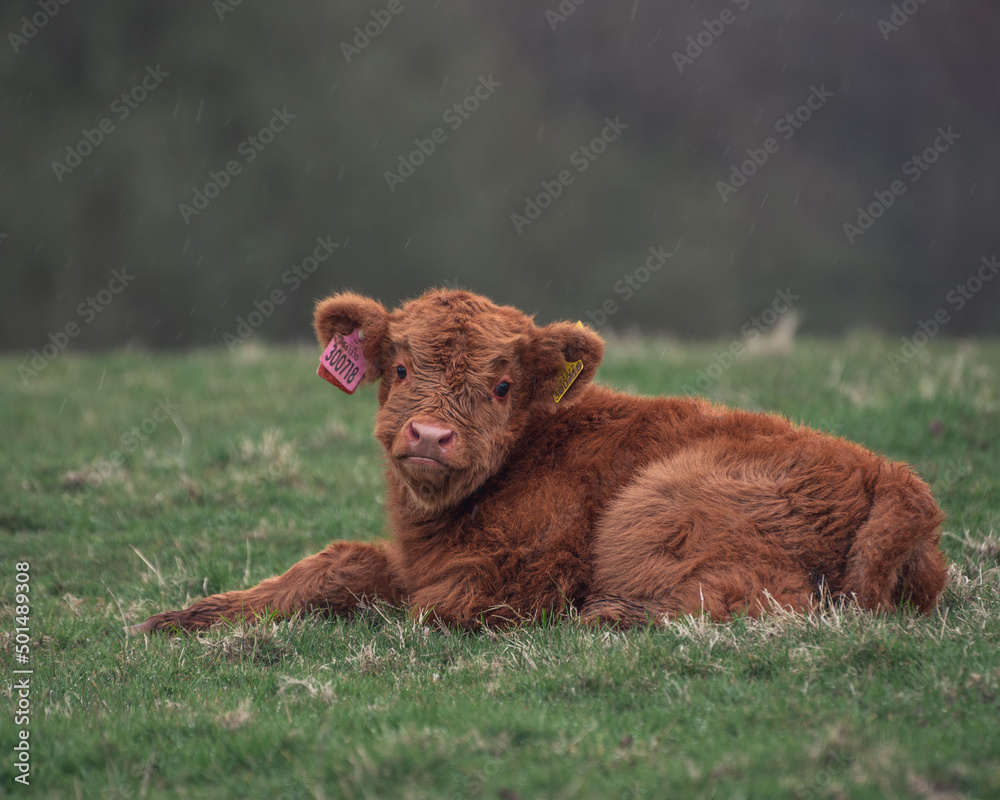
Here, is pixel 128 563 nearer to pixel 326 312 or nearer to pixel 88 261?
pixel 326 312

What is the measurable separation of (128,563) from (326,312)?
92.3 inches

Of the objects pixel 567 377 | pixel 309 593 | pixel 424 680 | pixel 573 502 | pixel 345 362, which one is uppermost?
pixel 567 377

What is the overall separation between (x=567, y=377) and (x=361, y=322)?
1112 millimetres

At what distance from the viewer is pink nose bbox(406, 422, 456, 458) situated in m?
4.57

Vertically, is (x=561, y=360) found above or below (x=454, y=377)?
above

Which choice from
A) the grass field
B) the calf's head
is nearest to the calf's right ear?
the calf's head

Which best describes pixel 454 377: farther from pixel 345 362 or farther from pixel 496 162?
pixel 496 162

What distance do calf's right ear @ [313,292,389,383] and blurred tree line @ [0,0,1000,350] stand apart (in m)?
23.0

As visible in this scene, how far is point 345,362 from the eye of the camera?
5.22 metres

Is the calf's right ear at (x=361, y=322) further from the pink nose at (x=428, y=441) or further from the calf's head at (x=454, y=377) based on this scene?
the pink nose at (x=428, y=441)

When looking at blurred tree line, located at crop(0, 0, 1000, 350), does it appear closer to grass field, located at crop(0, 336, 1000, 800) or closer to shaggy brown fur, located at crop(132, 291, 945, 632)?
grass field, located at crop(0, 336, 1000, 800)

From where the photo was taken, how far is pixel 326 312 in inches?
206

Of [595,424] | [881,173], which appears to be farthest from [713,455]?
[881,173]

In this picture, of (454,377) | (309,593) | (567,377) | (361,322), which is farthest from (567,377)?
(309,593)
